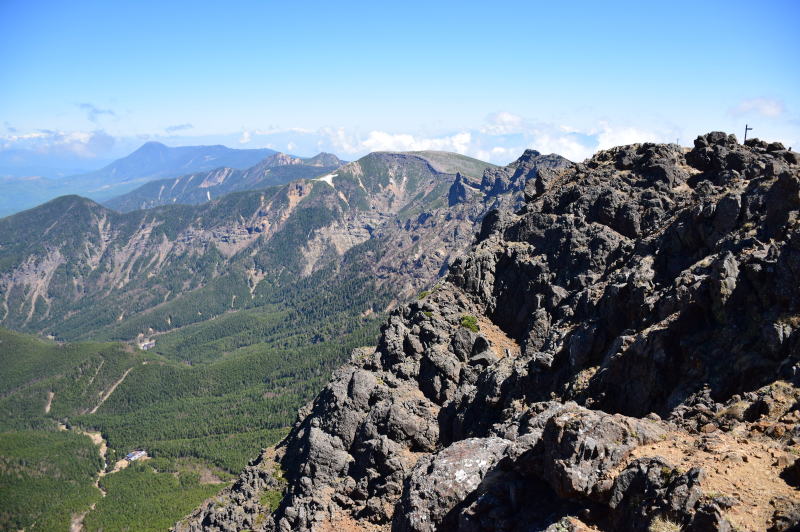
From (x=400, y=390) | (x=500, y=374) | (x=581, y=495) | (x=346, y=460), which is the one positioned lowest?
(x=346, y=460)

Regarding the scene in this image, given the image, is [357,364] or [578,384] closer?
[578,384]

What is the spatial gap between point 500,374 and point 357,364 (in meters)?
27.7

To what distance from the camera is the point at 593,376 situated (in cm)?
→ 4166

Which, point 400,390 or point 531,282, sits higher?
point 531,282

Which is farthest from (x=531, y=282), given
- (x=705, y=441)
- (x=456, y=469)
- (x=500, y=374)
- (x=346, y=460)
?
(x=705, y=441)

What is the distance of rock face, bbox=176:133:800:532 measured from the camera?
2533cm

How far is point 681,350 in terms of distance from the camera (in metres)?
36.4

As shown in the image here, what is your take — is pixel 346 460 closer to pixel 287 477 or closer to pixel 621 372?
pixel 287 477

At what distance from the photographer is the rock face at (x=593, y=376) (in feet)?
83.1

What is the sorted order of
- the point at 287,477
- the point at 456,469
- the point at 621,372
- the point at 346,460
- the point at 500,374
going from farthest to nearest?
the point at 287,477
the point at 346,460
the point at 500,374
the point at 621,372
the point at 456,469

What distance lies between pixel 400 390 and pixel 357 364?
40.3ft

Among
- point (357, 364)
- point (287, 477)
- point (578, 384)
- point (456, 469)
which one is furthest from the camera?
point (357, 364)

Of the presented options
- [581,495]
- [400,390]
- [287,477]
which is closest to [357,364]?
[400,390]

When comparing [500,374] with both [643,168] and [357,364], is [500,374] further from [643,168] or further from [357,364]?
[643,168]
